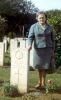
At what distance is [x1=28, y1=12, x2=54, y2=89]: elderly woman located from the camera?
30.8 ft

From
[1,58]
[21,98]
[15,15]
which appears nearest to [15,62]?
[21,98]

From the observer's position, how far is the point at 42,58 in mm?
9555

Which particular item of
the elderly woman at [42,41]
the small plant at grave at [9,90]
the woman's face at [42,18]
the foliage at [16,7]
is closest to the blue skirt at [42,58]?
the elderly woman at [42,41]

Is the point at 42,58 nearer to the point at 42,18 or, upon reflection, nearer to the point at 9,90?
the point at 42,18

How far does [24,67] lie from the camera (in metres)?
9.09

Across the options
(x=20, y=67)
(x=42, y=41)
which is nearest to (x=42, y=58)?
(x=42, y=41)

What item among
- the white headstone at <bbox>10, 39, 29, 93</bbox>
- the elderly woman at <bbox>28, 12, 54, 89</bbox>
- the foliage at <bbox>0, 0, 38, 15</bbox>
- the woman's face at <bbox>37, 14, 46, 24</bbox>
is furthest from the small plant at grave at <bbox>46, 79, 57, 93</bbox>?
the foliage at <bbox>0, 0, 38, 15</bbox>

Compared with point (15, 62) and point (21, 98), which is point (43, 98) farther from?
point (15, 62)

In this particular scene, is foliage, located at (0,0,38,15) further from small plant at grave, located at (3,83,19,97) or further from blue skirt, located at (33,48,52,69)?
small plant at grave, located at (3,83,19,97)

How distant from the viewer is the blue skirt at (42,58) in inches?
374

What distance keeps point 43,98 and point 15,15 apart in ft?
137

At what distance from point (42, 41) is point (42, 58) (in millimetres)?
431

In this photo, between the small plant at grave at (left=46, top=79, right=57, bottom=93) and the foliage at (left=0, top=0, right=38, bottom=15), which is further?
the foliage at (left=0, top=0, right=38, bottom=15)

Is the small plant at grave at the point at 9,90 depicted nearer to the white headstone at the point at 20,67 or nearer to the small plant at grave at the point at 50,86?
the white headstone at the point at 20,67
